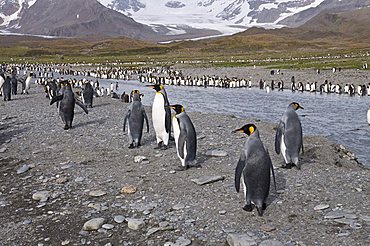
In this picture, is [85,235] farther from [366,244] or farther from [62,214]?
[366,244]

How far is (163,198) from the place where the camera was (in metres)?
6.12

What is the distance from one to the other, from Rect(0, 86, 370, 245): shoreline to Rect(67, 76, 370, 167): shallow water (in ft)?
10.5

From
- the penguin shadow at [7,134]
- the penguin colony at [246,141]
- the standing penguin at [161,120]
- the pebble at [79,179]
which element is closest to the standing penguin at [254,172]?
the penguin colony at [246,141]

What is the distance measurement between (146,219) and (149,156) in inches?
120

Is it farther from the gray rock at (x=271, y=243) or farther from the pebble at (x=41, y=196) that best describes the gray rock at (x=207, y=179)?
the pebble at (x=41, y=196)

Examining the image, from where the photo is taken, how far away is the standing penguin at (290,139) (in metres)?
7.52

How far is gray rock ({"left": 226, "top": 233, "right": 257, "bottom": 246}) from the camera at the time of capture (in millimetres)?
4625

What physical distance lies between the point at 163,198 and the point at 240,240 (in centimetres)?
172

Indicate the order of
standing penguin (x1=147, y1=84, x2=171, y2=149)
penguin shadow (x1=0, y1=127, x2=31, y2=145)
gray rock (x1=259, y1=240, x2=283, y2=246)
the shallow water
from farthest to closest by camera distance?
1. the shallow water
2. penguin shadow (x1=0, y1=127, x2=31, y2=145)
3. standing penguin (x1=147, y1=84, x2=171, y2=149)
4. gray rock (x1=259, y1=240, x2=283, y2=246)

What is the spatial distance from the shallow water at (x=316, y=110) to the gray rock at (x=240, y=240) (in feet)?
18.4

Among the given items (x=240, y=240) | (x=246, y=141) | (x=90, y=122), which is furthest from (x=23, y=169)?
(x=90, y=122)

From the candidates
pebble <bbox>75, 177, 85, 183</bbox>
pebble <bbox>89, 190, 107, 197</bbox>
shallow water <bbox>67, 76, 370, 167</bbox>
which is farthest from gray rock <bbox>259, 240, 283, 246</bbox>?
shallow water <bbox>67, 76, 370, 167</bbox>

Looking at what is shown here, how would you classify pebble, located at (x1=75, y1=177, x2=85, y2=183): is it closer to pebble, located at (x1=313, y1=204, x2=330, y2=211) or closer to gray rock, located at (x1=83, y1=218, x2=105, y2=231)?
gray rock, located at (x1=83, y1=218, x2=105, y2=231)

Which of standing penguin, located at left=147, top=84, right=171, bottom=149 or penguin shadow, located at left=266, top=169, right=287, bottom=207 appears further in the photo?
standing penguin, located at left=147, top=84, right=171, bottom=149
